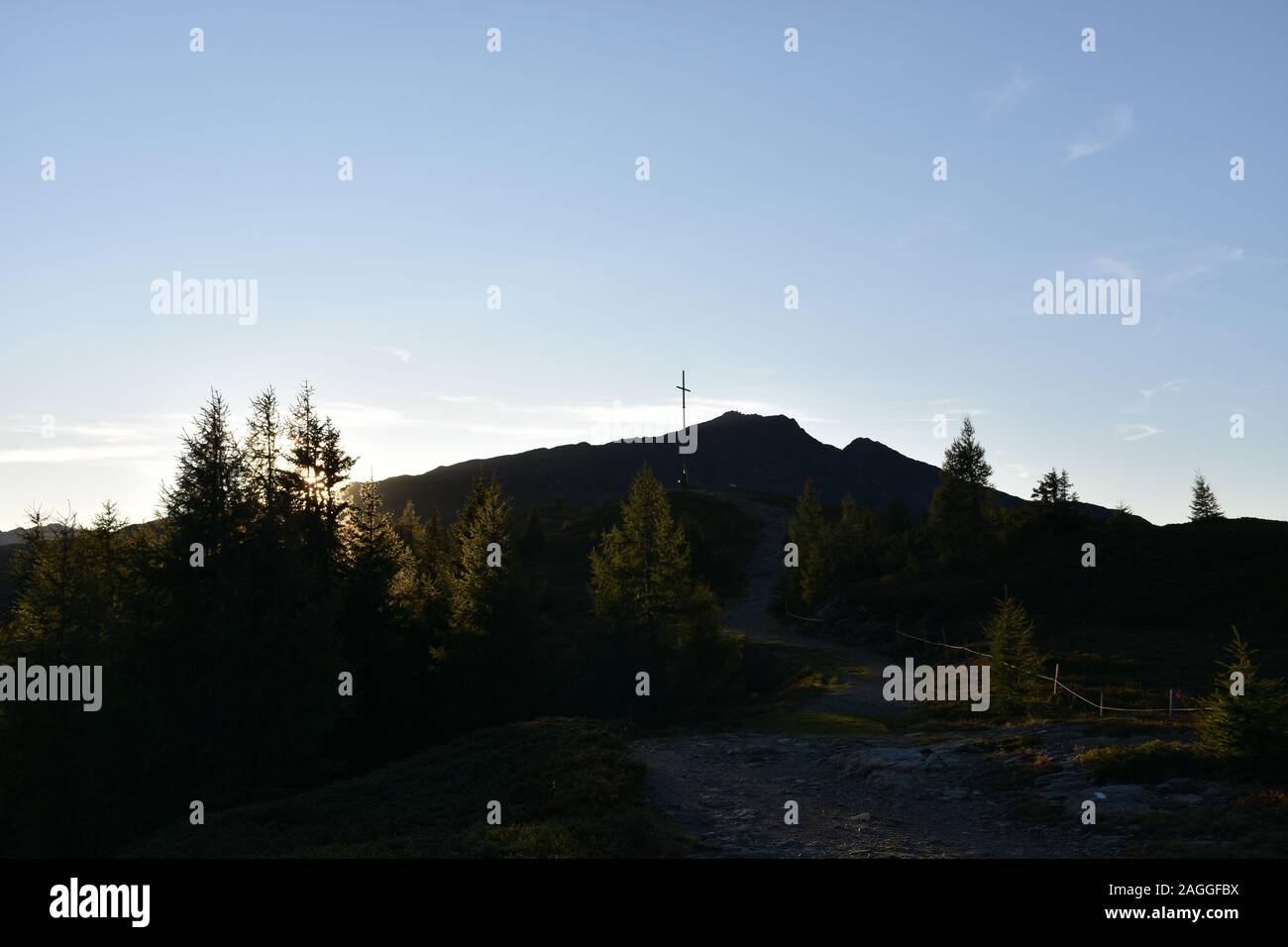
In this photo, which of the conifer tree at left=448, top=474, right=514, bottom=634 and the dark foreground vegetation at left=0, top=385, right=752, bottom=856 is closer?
the dark foreground vegetation at left=0, top=385, right=752, bottom=856

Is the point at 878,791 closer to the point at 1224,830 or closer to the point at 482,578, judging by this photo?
the point at 1224,830

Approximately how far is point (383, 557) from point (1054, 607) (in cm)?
3616

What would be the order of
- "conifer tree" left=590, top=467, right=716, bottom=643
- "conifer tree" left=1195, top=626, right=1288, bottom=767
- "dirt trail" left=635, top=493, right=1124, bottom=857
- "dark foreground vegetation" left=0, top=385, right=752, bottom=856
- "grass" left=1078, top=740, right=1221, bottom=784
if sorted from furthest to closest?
"conifer tree" left=590, top=467, right=716, bottom=643
"dark foreground vegetation" left=0, top=385, right=752, bottom=856
"grass" left=1078, top=740, right=1221, bottom=784
"conifer tree" left=1195, top=626, right=1288, bottom=767
"dirt trail" left=635, top=493, right=1124, bottom=857

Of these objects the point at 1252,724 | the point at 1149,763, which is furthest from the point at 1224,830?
the point at 1149,763

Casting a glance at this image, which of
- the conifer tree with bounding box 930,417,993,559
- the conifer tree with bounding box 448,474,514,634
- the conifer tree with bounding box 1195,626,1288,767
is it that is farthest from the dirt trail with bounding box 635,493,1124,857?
the conifer tree with bounding box 930,417,993,559

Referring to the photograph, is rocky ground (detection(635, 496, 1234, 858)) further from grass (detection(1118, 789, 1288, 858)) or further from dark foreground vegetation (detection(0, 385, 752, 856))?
dark foreground vegetation (detection(0, 385, 752, 856))

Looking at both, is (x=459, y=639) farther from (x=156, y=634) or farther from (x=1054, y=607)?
(x=1054, y=607)

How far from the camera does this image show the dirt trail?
14.4 metres

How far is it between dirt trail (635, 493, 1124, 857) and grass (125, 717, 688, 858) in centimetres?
119

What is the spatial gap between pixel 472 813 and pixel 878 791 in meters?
8.77

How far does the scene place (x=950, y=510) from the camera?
209 feet

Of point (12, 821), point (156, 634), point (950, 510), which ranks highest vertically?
point (950, 510)
